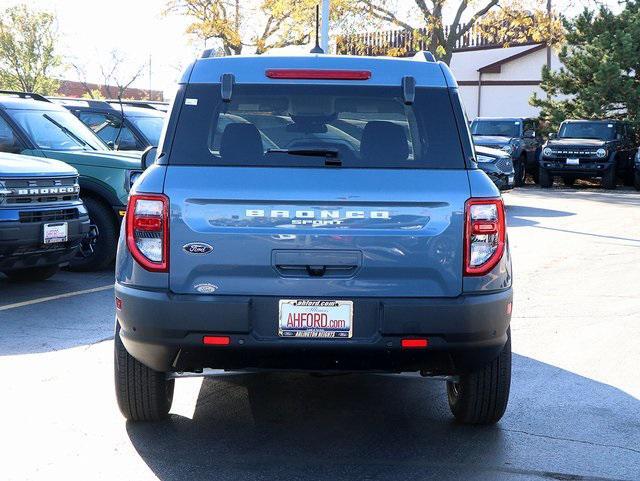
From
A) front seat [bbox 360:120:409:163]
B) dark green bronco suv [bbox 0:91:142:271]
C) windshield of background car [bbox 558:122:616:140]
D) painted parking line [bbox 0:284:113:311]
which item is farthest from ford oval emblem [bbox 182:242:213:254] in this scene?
windshield of background car [bbox 558:122:616:140]

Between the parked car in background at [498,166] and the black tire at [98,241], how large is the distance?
8.74 meters

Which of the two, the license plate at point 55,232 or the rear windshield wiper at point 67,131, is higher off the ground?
the rear windshield wiper at point 67,131

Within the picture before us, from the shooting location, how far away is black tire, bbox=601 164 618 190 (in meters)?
A: 25.8

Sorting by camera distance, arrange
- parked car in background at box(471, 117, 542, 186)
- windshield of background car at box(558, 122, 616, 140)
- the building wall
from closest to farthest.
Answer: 1. parked car in background at box(471, 117, 542, 186)
2. windshield of background car at box(558, 122, 616, 140)
3. the building wall

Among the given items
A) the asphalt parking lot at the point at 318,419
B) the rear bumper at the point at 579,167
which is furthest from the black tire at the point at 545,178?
the asphalt parking lot at the point at 318,419

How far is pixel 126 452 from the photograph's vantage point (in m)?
4.80

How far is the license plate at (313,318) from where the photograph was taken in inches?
175

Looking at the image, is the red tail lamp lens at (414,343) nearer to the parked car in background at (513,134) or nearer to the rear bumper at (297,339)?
the rear bumper at (297,339)

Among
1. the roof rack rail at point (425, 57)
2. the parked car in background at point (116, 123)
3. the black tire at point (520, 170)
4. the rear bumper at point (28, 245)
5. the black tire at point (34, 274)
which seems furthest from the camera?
the black tire at point (520, 170)

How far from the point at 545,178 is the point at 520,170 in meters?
1.12

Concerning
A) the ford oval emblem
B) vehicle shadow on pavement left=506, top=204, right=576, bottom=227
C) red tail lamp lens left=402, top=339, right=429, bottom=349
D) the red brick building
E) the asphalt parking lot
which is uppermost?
the red brick building

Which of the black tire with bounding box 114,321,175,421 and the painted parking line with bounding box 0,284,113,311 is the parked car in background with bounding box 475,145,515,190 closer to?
the painted parking line with bounding box 0,284,113,311

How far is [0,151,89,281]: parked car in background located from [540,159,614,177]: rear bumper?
1803 centimetres

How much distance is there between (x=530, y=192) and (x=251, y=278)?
827 inches
